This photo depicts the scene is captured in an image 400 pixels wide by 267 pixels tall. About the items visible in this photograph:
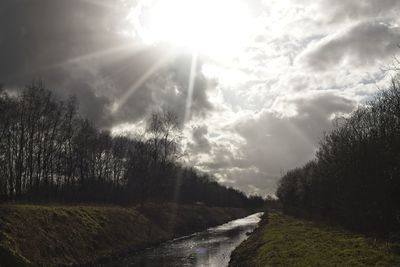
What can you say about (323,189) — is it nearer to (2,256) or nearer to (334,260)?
(334,260)

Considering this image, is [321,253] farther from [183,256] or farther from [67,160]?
[67,160]

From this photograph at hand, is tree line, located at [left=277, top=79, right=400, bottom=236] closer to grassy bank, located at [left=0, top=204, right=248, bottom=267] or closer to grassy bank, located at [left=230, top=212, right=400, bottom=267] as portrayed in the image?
grassy bank, located at [left=230, top=212, right=400, bottom=267]

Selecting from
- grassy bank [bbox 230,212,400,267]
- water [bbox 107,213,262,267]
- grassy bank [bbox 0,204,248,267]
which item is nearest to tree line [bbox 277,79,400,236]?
grassy bank [bbox 230,212,400,267]

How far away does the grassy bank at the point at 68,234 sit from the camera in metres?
33.1

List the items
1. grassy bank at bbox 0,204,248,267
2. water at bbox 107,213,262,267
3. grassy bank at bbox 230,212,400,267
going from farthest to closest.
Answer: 1. water at bbox 107,213,262,267
2. grassy bank at bbox 0,204,248,267
3. grassy bank at bbox 230,212,400,267

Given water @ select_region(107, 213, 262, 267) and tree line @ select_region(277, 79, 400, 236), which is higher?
tree line @ select_region(277, 79, 400, 236)

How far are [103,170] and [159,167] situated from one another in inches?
1449

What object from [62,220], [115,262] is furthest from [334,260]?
[62,220]

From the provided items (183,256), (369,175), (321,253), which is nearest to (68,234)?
(183,256)

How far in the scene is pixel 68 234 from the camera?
41906 mm

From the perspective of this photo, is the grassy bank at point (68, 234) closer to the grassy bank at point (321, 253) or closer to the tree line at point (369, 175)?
the grassy bank at point (321, 253)

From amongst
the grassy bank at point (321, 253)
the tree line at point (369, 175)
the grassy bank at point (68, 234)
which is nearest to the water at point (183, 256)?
the grassy bank at point (68, 234)

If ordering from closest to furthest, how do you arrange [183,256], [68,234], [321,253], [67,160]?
[321,253] < [68,234] < [183,256] < [67,160]

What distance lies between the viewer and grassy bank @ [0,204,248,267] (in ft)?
109
